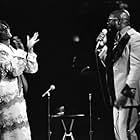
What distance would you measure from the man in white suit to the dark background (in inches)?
97.0

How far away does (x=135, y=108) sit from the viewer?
331cm

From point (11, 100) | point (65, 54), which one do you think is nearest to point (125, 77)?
point (11, 100)

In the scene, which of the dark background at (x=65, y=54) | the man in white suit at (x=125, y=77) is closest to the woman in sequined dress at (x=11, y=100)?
the man in white suit at (x=125, y=77)

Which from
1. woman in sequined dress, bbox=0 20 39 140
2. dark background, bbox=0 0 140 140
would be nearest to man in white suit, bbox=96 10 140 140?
woman in sequined dress, bbox=0 20 39 140

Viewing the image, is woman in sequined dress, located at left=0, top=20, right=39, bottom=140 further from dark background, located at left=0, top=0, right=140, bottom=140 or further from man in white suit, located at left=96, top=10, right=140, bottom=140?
dark background, located at left=0, top=0, right=140, bottom=140

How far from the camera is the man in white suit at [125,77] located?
3.25 meters

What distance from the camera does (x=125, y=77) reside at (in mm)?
3348

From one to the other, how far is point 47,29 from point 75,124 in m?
1.48

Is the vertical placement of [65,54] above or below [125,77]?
above

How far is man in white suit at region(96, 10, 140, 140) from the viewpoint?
325 centimetres

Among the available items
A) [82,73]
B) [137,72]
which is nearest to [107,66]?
[137,72]

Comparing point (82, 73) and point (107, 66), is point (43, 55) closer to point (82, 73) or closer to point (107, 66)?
point (82, 73)

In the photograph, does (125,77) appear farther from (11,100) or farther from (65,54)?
(65,54)

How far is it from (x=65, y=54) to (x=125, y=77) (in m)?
2.80
